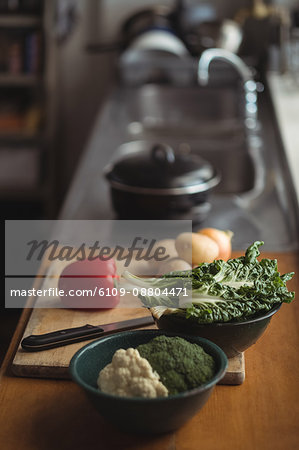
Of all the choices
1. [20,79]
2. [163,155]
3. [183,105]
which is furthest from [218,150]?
[20,79]

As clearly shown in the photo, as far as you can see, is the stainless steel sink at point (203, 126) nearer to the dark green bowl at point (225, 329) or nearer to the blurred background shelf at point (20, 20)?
the blurred background shelf at point (20, 20)

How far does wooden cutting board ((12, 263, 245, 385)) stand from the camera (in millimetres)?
899

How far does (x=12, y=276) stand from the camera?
53.7 inches

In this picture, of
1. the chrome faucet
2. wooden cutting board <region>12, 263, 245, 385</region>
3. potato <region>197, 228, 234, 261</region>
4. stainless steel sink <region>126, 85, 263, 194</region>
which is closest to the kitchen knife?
wooden cutting board <region>12, 263, 245, 385</region>

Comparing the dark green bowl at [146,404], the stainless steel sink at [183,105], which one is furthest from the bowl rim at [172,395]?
the stainless steel sink at [183,105]

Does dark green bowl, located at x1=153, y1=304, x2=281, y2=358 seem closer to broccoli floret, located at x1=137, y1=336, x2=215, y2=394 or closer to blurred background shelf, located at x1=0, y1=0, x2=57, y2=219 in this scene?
broccoli floret, located at x1=137, y1=336, x2=215, y2=394

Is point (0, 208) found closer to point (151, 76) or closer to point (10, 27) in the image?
point (10, 27)

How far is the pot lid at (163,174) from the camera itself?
1.43 metres

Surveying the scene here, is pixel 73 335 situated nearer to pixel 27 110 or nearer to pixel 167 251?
pixel 167 251

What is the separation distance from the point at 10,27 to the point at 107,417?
3116 mm

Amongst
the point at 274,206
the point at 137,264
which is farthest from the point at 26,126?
the point at 137,264

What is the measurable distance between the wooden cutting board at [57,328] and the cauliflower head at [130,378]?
157 millimetres

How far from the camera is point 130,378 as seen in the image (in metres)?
0.74

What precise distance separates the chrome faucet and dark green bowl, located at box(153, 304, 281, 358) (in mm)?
1271
